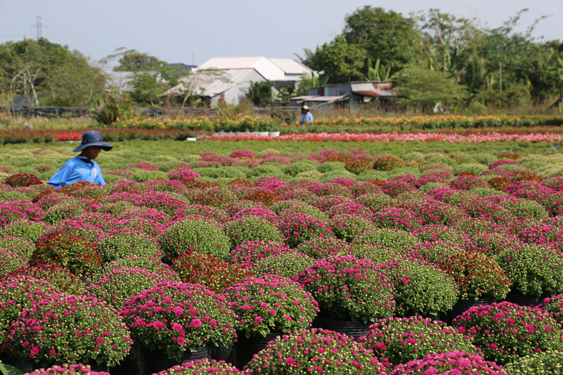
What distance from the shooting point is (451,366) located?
2545mm

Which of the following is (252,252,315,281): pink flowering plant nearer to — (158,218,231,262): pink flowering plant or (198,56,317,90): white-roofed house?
(158,218,231,262): pink flowering plant

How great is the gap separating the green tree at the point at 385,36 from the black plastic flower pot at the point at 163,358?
53.0m

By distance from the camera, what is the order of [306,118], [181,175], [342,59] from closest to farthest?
[181,175], [306,118], [342,59]

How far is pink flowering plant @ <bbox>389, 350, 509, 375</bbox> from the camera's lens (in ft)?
8.17

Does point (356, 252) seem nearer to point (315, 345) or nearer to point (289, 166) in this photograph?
point (315, 345)

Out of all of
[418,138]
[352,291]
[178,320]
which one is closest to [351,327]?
[352,291]

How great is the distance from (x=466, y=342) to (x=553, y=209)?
4.47 meters

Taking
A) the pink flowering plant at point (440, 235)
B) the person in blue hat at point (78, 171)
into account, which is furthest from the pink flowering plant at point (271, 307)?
the person in blue hat at point (78, 171)

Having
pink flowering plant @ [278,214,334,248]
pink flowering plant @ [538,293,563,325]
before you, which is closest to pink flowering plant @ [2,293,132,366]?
pink flowering plant @ [278,214,334,248]

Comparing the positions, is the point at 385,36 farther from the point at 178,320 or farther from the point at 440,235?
the point at 178,320

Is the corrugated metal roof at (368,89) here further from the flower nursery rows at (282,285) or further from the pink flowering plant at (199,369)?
the pink flowering plant at (199,369)

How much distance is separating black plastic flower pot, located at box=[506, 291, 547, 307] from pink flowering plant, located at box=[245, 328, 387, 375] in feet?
7.11

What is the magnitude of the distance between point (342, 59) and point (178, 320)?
53.2 m

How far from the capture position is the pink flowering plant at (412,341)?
2996mm
